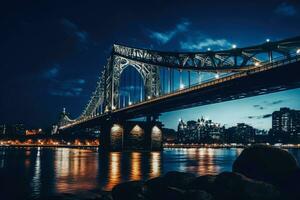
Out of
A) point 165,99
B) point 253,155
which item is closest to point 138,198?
point 253,155

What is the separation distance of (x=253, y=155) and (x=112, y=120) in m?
63.9

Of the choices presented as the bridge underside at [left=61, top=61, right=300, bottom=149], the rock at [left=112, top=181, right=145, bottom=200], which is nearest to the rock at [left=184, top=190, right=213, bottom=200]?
the rock at [left=112, top=181, right=145, bottom=200]

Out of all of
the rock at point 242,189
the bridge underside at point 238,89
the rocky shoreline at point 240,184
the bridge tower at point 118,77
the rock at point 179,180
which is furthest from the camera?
the bridge tower at point 118,77

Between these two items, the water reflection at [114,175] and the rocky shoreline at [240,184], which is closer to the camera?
the rocky shoreline at [240,184]

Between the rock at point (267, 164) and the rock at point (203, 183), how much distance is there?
5.95 feet

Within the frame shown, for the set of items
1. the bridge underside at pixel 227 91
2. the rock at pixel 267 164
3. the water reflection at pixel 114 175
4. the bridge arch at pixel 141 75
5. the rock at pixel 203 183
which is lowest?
the water reflection at pixel 114 175

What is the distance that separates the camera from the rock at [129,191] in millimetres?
13281

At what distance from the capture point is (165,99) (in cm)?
6197

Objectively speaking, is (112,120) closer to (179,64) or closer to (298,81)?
(179,64)

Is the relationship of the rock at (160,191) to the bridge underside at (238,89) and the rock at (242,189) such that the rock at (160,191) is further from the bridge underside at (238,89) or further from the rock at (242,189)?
the bridge underside at (238,89)

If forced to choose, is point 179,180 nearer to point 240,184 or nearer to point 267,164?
point 240,184

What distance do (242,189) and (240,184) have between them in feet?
0.61

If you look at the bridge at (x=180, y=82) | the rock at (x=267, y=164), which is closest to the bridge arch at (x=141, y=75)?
the bridge at (x=180, y=82)

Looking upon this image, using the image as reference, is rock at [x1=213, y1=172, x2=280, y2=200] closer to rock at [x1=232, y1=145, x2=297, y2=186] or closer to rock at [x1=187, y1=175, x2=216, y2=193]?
rock at [x1=187, y1=175, x2=216, y2=193]
